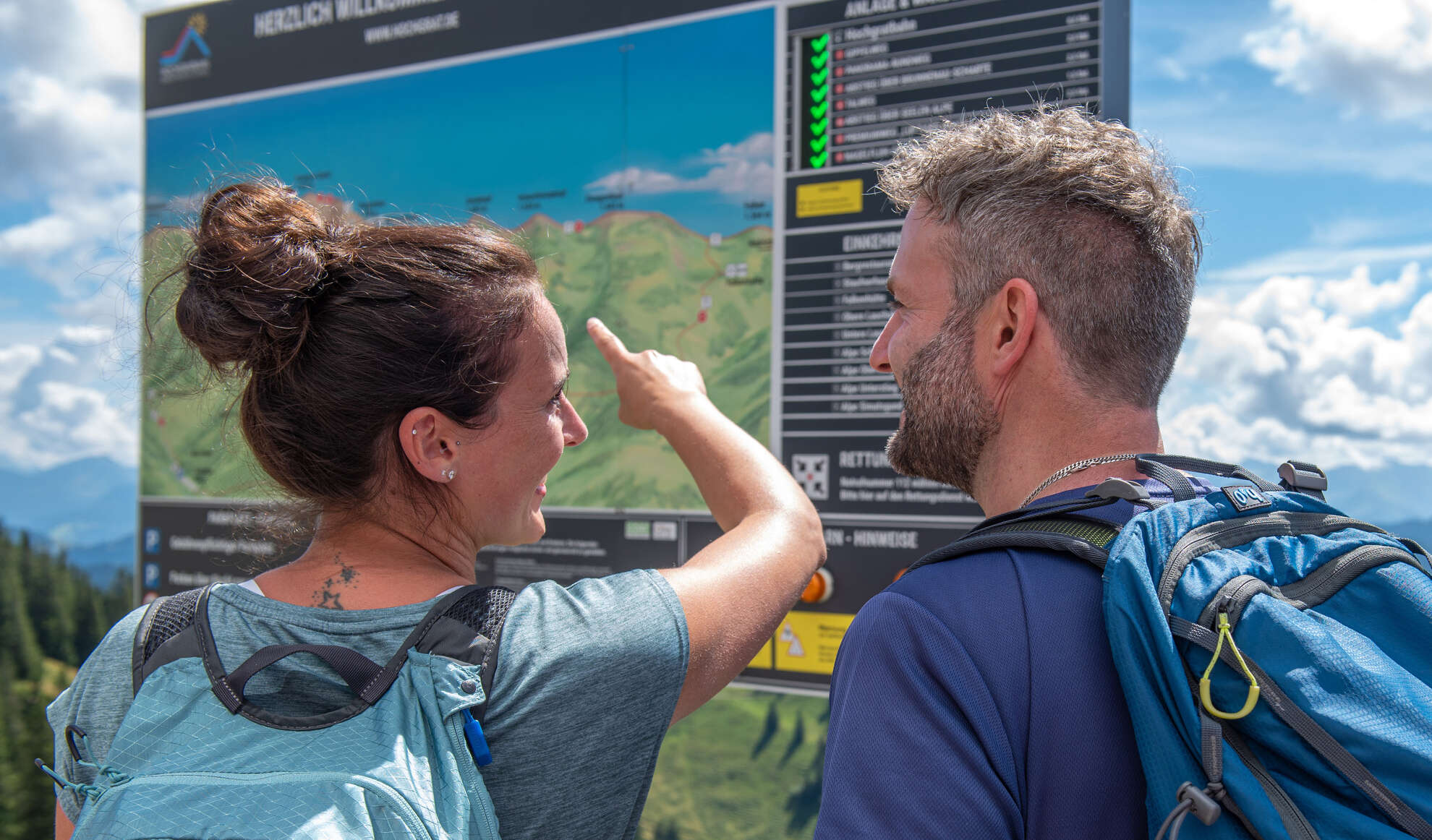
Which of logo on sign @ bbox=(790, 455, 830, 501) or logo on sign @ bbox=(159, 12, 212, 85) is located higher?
logo on sign @ bbox=(159, 12, 212, 85)

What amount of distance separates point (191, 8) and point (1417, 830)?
14.9 ft

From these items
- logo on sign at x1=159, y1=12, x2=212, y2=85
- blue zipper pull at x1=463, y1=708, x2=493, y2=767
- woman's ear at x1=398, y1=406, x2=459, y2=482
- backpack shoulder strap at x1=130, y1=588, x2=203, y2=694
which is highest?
logo on sign at x1=159, y1=12, x2=212, y2=85

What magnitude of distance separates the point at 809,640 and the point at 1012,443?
168cm

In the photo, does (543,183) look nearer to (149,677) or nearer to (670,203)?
(670,203)

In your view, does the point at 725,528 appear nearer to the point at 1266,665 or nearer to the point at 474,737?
the point at 474,737

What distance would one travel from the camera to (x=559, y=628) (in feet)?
3.61

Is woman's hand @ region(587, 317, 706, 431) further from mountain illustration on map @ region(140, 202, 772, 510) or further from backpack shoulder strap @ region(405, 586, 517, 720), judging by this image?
mountain illustration on map @ region(140, 202, 772, 510)

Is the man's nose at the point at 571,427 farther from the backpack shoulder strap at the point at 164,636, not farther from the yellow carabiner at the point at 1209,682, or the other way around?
the yellow carabiner at the point at 1209,682

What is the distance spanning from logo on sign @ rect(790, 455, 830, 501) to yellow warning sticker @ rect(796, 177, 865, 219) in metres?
0.70

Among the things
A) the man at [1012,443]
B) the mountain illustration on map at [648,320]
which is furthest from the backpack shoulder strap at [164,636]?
the mountain illustration on map at [648,320]

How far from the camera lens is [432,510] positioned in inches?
50.3

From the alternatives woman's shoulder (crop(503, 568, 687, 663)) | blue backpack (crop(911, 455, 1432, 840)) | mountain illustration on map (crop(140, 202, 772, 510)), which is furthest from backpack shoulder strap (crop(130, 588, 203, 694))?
mountain illustration on map (crop(140, 202, 772, 510))

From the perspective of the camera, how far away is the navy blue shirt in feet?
2.85

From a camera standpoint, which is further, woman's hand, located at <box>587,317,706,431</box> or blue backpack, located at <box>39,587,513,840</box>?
woman's hand, located at <box>587,317,706,431</box>
